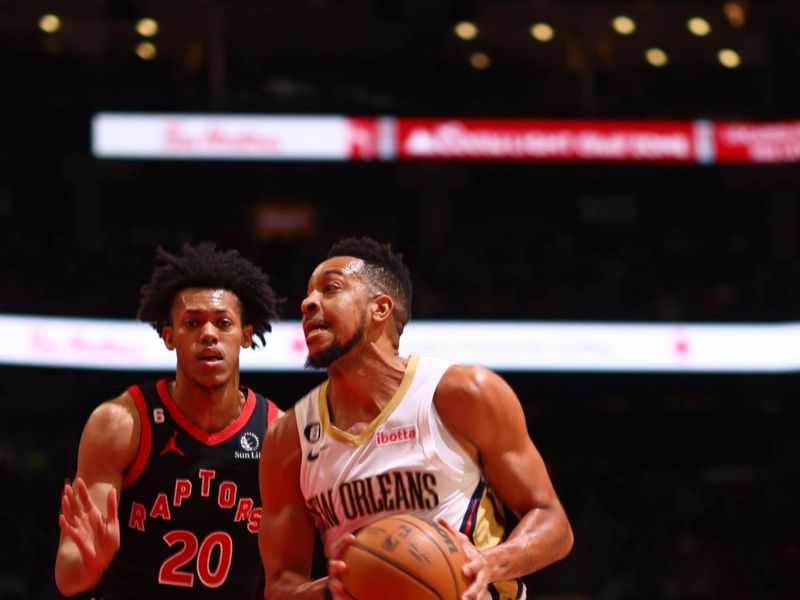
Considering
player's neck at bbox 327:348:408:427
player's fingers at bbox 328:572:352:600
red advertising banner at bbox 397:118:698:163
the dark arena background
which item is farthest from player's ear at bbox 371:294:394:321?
red advertising banner at bbox 397:118:698:163

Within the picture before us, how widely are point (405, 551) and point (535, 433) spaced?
14166mm

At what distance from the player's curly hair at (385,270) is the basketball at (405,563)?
0.89 m

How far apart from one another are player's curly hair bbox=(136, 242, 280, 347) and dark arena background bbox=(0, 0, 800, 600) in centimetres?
722

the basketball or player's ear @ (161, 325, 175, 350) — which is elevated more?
player's ear @ (161, 325, 175, 350)

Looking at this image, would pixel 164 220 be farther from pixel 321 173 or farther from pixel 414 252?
pixel 414 252

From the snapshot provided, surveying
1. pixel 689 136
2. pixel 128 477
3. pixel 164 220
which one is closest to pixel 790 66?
pixel 689 136

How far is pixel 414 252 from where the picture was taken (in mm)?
16016

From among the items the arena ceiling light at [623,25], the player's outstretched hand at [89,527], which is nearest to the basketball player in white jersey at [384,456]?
the player's outstretched hand at [89,527]

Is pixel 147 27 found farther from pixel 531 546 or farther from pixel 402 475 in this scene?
pixel 531 546

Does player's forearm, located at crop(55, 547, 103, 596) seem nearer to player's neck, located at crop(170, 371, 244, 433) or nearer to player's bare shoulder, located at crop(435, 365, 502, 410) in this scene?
player's neck, located at crop(170, 371, 244, 433)

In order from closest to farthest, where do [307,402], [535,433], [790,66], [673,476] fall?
[307,402], [673,476], [535,433], [790,66]

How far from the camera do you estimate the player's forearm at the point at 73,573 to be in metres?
3.85

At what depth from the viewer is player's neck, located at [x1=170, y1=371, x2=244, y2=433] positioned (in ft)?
14.7

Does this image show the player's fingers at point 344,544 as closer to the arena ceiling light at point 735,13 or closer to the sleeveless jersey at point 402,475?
the sleeveless jersey at point 402,475
